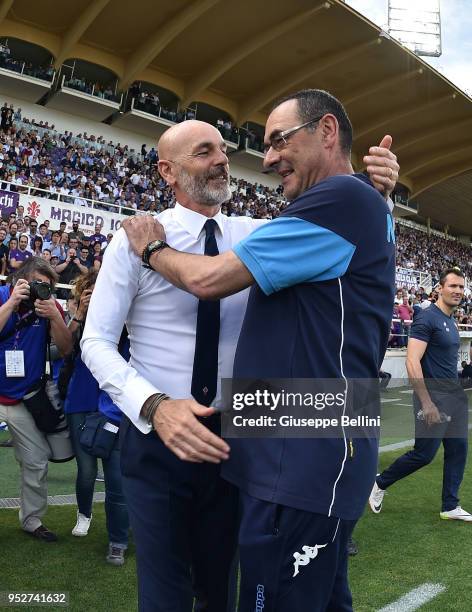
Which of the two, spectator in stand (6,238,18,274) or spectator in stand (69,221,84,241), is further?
spectator in stand (69,221,84,241)

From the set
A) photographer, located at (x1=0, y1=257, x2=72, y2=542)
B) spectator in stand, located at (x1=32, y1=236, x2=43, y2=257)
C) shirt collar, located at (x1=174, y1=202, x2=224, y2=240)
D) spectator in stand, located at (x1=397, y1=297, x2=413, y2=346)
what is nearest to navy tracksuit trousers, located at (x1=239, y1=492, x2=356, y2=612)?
shirt collar, located at (x1=174, y1=202, x2=224, y2=240)

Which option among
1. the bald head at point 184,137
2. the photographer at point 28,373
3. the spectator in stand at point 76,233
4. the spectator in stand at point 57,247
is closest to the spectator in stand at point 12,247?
the spectator in stand at point 57,247

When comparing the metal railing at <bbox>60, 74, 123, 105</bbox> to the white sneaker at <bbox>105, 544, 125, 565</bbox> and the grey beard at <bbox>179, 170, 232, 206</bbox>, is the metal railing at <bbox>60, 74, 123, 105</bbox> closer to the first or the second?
the white sneaker at <bbox>105, 544, 125, 565</bbox>

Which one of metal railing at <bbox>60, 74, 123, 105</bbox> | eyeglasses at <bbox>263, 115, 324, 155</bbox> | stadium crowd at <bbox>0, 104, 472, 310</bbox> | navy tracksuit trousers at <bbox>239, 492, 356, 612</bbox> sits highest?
metal railing at <bbox>60, 74, 123, 105</bbox>

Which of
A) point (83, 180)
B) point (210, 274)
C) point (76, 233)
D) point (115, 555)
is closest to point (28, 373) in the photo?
point (115, 555)

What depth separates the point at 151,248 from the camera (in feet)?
5.52

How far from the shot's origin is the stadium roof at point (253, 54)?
76.6 ft

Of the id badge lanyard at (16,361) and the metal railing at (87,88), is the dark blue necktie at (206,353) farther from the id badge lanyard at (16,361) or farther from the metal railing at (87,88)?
the metal railing at (87,88)

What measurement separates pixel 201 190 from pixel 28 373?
2.49 m

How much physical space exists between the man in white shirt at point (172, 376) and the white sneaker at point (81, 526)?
2.32m

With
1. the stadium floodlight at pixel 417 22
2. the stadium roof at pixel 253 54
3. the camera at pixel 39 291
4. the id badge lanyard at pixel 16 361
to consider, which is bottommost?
the id badge lanyard at pixel 16 361

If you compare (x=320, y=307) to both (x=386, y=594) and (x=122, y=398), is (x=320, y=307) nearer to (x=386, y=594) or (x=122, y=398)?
(x=122, y=398)

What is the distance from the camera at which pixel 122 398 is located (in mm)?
1637

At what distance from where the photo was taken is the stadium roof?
76.6ft
